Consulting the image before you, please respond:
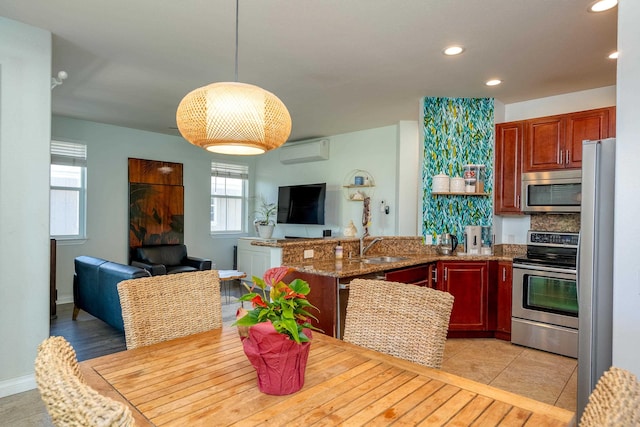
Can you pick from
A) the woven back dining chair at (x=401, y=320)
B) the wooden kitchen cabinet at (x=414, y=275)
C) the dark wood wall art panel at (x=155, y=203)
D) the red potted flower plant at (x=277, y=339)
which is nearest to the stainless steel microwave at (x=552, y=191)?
the wooden kitchen cabinet at (x=414, y=275)

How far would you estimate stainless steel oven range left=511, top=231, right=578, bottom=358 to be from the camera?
3.32m

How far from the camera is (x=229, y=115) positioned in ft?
4.87

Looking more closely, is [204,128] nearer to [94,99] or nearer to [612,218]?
[612,218]

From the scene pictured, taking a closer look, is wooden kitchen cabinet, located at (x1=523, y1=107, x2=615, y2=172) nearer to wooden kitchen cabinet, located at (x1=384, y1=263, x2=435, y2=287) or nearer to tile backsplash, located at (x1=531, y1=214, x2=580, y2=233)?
tile backsplash, located at (x1=531, y1=214, x2=580, y2=233)

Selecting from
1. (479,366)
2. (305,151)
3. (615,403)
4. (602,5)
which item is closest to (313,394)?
(615,403)

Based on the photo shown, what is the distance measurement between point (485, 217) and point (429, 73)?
5.81ft

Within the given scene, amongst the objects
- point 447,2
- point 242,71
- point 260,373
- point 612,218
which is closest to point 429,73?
point 447,2

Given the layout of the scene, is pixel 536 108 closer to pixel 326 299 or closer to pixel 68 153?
pixel 326 299

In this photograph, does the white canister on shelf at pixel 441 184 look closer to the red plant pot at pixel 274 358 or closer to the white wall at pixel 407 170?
the white wall at pixel 407 170

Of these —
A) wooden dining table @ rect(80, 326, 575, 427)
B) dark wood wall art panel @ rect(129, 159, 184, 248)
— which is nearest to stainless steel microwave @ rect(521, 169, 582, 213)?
wooden dining table @ rect(80, 326, 575, 427)

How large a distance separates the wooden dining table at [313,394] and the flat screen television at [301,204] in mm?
4940

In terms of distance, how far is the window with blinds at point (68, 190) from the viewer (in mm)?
5328

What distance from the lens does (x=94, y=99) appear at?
4.50 metres

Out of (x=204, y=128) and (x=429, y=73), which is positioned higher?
(x=429, y=73)
